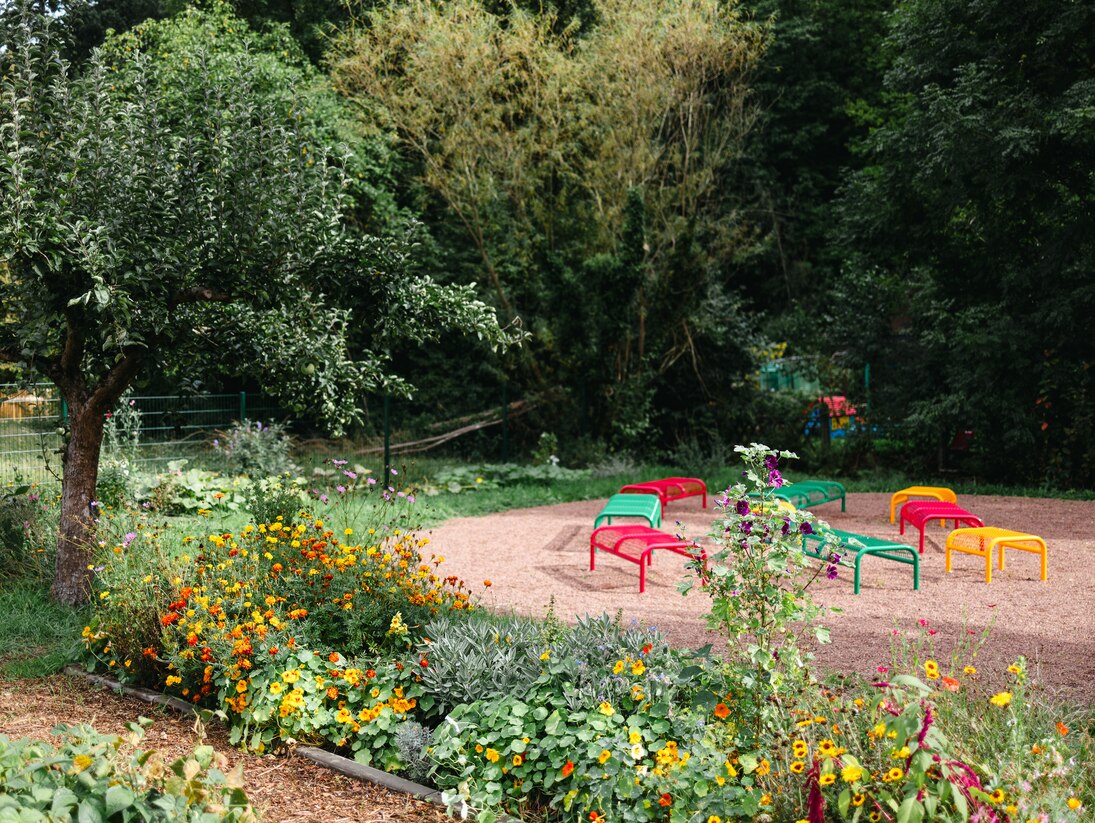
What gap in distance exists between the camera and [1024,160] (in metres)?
12.1

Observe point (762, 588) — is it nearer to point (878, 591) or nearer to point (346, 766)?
point (346, 766)

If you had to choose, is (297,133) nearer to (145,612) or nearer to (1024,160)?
(145,612)

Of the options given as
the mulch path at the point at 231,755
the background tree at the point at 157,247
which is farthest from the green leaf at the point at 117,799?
the background tree at the point at 157,247

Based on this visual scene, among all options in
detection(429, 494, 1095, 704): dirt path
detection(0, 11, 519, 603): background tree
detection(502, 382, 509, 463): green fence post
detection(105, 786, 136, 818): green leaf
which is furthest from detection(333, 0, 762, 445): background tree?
detection(105, 786, 136, 818): green leaf

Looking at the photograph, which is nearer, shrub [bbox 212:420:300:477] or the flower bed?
the flower bed

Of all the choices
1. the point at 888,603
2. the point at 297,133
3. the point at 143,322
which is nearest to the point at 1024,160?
the point at 888,603

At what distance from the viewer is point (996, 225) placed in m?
13.2

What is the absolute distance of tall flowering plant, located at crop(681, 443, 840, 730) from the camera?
138 inches

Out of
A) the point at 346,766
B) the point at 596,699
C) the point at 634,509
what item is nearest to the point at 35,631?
the point at 346,766

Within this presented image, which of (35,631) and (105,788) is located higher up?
(105,788)

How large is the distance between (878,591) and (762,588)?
4041 millimetres

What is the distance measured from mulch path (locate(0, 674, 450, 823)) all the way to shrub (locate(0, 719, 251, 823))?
22.6 inches

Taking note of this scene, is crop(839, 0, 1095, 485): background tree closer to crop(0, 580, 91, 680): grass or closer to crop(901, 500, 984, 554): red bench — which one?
crop(901, 500, 984, 554): red bench

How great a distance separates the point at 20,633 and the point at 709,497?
28.4 feet
